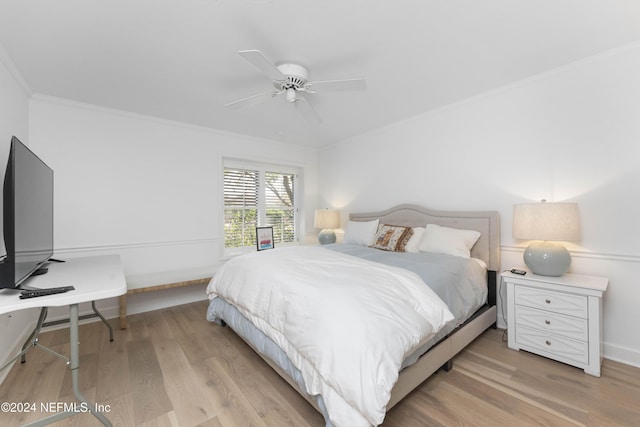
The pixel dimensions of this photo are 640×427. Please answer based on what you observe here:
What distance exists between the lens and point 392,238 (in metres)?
3.14

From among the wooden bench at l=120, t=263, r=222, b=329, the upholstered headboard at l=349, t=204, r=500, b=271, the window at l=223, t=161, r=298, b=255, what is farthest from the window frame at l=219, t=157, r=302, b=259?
the upholstered headboard at l=349, t=204, r=500, b=271

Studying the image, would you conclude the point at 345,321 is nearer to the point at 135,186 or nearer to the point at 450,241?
the point at 450,241

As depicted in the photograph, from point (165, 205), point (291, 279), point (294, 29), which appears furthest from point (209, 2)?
point (165, 205)

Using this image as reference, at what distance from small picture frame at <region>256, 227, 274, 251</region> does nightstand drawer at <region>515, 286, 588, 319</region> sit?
3.26 meters

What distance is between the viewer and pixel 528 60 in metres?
2.13

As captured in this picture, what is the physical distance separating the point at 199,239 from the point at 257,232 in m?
0.88

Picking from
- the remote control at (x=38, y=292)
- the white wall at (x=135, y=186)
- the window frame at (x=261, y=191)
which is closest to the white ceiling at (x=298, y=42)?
the white wall at (x=135, y=186)

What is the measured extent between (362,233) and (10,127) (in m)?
3.51

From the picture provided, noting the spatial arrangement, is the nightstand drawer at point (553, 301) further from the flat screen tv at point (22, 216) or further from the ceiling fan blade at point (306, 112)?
the flat screen tv at point (22, 216)

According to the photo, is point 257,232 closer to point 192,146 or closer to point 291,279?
point 192,146

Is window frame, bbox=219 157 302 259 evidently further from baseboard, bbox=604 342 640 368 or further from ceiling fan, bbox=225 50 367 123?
baseboard, bbox=604 342 640 368

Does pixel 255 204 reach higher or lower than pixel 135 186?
lower

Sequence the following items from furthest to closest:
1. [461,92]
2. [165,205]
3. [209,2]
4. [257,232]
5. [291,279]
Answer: [257,232] < [165,205] < [461,92] < [291,279] < [209,2]

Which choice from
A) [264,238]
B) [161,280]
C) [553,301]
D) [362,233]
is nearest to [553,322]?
[553,301]
